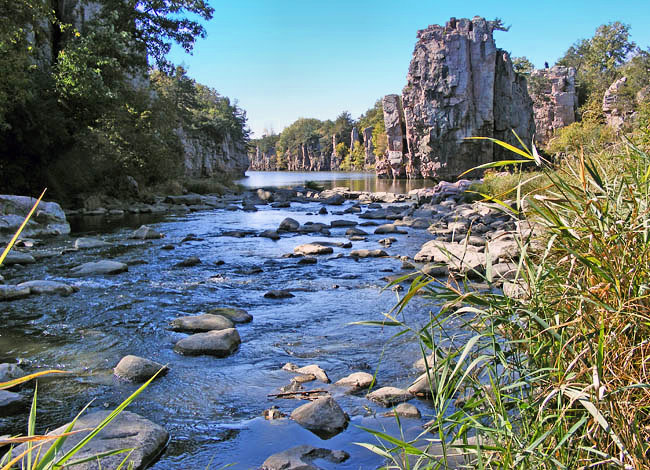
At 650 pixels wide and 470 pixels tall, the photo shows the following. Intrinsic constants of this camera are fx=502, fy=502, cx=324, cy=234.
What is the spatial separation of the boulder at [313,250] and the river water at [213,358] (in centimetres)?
41

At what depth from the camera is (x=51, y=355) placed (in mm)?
5805

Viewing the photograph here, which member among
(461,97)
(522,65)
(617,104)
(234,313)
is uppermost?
(522,65)

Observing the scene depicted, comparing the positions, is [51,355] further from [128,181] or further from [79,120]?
[128,181]

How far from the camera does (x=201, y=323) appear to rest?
269 inches

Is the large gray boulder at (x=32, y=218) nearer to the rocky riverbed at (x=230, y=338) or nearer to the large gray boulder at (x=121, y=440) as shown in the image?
the rocky riverbed at (x=230, y=338)

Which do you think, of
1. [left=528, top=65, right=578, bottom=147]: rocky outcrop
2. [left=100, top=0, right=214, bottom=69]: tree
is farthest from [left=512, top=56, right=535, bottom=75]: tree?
[left=100, top=0, right=214, bottom=69]: tree

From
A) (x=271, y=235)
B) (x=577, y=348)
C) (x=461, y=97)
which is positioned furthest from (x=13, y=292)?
(x=461, y=97)

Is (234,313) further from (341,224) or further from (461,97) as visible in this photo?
(461,97)

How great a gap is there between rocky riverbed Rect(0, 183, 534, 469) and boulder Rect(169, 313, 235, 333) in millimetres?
18

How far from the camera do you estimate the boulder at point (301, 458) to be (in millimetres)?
3473

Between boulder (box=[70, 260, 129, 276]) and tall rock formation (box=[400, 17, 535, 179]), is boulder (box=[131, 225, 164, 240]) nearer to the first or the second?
boulder (box=[70, 260, 129, 276])

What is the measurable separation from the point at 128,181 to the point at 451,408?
78.0 feet

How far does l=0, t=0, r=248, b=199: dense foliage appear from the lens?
19.0 metres

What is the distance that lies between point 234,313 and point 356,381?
116 inches
